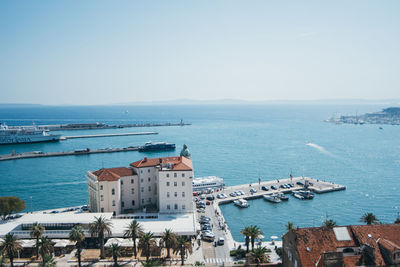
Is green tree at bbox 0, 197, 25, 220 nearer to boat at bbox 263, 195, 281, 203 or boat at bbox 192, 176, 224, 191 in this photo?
boat at bbox 192, 176, 224, 191

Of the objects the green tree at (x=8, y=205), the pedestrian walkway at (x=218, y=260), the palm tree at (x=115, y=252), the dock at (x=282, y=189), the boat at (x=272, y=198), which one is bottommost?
the boat at (x=272, y=198)

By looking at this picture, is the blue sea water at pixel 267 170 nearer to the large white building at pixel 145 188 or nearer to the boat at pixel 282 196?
the boat at pixel 282 196

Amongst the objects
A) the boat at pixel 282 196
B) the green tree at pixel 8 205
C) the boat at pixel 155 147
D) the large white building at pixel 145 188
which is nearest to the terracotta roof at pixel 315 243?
the large white building at pixel 145 188

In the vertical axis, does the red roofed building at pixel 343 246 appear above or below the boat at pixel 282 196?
above

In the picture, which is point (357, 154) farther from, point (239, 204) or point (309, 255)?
point (309, 255)

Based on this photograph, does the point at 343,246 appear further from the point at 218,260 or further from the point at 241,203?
the point at 241,203

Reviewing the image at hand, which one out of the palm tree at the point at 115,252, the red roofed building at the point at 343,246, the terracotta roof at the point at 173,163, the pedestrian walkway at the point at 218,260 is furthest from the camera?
the terracotta roof at the point at 173,163

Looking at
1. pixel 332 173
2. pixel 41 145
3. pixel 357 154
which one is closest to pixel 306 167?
pixel 332 173

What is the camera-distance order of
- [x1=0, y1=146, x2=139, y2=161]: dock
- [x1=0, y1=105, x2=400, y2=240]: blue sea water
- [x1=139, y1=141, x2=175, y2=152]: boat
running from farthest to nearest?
[x1=139, y1=141, x2=175, y2=152]: boat
[x1=0, y1=146, x2=139, y2=161]: dock
[x1=0, y1=105, x2=400, y2=240]: blue sea water

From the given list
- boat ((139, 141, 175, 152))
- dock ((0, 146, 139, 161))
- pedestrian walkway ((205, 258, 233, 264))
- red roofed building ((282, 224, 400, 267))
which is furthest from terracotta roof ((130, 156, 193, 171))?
boat ((139, 141, 175, 152))
